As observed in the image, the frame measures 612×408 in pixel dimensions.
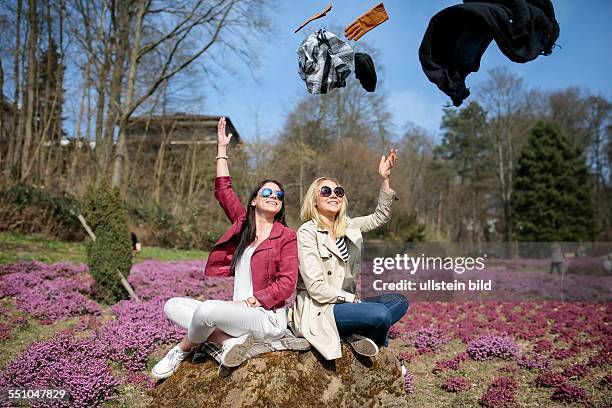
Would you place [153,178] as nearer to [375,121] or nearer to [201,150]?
[201,150]

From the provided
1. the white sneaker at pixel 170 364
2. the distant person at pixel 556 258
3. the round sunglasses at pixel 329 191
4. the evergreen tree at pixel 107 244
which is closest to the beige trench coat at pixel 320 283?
the round sunglasses at pixel 329 191

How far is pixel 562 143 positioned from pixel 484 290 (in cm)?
2191

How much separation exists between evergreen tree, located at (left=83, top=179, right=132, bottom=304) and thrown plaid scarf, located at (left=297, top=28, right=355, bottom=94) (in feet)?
19.0

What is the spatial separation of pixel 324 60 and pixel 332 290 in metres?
1.57

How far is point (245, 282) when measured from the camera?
352cm

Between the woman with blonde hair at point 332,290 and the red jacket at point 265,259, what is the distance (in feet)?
0.39

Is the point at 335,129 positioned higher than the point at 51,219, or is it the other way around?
the point at 335,129

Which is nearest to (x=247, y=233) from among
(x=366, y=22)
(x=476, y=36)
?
(x=366, y=22)

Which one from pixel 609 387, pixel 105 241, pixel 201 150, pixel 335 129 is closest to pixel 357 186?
pixel 335 129

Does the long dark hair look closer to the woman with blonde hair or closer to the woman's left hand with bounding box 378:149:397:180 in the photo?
the woman with blonde hair

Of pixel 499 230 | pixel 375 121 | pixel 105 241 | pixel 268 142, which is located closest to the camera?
pixel 105 241

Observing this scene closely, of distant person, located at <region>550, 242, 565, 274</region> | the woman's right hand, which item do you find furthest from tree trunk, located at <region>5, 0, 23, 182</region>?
distant person, located at <region>550, 242, 565, 274</region>

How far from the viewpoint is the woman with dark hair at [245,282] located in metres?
3.17

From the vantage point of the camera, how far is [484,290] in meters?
11.4
